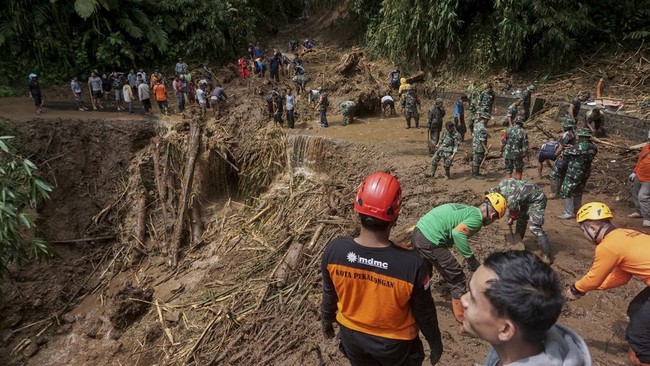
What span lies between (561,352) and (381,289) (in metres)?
1.02

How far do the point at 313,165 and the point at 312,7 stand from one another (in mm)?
18848

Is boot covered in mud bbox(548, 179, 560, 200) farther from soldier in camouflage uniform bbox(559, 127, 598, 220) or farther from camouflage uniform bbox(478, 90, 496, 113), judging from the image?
camouflage uniform bbox(478, 90, 496, 113)

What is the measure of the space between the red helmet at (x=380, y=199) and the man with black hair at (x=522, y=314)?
765mm

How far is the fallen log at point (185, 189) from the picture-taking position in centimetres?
1033

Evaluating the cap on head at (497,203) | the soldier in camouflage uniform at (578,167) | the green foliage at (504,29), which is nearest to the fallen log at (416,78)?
the green foliage at (504,29)

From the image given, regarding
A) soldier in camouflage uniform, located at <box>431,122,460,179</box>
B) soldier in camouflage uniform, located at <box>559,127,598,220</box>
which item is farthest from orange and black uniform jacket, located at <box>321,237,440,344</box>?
soldier in camouflage uniform, located at <box>431,122,460,179</box>

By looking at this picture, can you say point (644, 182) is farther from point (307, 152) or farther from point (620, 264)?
point (307, 152)

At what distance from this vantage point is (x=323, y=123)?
1266 cm

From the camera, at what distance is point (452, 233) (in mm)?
3980

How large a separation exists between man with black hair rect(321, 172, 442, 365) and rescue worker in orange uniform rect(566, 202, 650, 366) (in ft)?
4.80

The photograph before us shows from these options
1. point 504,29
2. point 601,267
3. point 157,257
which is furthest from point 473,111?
point 157,257

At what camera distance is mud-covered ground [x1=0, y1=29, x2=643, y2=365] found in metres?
4.86

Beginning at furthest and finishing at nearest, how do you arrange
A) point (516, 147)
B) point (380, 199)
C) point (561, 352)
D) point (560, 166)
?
point (516, 147), point (560, 166), point (380, 199), point (561, 352)

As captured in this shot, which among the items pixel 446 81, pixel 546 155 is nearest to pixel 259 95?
pixel 446 81
